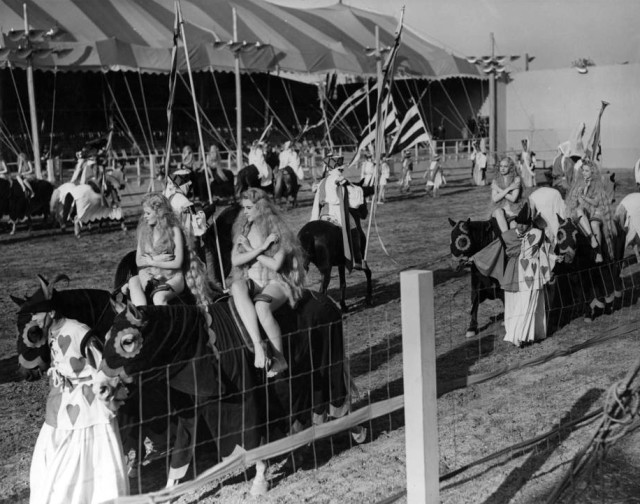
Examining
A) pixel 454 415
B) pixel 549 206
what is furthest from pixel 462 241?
pixel 454 415

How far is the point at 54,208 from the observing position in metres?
16.9

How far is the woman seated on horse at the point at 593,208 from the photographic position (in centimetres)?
930

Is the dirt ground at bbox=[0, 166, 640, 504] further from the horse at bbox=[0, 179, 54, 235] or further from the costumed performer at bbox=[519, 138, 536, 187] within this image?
the costumed performer at bbox=[519, 138, 536, 187]

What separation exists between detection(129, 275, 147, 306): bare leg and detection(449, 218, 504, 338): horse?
142 inches

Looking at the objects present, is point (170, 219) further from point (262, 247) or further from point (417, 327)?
point (417, 327)

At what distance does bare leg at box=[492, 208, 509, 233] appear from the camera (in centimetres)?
858

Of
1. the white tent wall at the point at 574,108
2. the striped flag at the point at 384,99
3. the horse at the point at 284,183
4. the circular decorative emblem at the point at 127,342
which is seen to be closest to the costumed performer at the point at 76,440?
the circular decorative emblem at the point at 127,342

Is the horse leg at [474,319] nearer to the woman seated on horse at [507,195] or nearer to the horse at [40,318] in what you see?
the woman seated on horse at [507,195]

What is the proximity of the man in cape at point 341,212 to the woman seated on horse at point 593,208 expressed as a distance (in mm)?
2428

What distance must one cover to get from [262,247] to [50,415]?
65.6 inches

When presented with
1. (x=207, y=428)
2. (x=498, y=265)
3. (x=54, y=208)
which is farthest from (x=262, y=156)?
(x=207, y=428)

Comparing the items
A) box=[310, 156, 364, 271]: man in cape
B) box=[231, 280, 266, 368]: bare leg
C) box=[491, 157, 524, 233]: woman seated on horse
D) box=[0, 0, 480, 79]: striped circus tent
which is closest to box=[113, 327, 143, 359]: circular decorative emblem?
box=[231, 280, 266, 368]: bare leg

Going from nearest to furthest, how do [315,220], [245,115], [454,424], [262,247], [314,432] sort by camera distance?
[314,432] < [262,247] < [454,424] < [315,220] < [245,115]

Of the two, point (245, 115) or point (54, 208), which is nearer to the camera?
point (54, 208)
